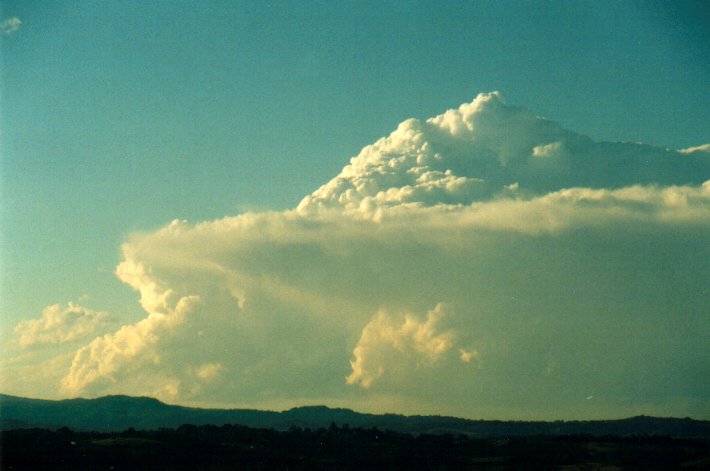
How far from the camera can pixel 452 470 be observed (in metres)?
199

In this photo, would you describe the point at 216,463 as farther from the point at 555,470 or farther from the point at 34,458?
the point at 555,470

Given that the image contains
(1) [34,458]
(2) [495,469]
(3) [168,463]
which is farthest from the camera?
(2) [495,469]

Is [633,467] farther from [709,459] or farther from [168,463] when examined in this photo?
[168,463]

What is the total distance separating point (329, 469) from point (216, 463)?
29.7 meters

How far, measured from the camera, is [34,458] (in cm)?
17425

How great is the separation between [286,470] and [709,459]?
112032 millimetres

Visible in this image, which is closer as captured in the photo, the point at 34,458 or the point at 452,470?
the point at 34,458

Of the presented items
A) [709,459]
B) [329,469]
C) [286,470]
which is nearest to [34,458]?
[286,470]

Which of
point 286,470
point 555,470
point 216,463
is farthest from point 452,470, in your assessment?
point 216,463

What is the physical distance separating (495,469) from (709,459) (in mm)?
56698

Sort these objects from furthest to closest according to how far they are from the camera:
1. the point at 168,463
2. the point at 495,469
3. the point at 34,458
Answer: the point at 495,469 < the point at 168,463 < the point at 34,458

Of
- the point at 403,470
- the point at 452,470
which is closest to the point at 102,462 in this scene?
Answer: the point at 403,470

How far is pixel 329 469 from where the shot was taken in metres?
197

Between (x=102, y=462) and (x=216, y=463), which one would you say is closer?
(x=102, y=462)
